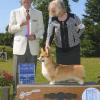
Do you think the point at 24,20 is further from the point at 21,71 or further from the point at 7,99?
the point at 7,99

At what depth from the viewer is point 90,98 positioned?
6.54m

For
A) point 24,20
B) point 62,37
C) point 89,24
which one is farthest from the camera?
point 89,24

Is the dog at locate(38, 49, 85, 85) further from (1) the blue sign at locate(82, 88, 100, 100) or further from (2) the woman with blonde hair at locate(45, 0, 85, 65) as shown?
(2) the woman with blonde hair at locate(45, 0, 85, 65)

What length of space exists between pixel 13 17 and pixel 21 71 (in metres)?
0.84

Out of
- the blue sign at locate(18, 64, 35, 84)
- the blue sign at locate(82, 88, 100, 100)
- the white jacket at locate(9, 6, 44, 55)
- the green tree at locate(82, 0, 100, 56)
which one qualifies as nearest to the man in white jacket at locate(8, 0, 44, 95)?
the white jacket at locate(9, 6, 44, 55)

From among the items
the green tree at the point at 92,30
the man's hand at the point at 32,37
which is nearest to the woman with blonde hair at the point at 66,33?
the man's hand at the point at 32,37

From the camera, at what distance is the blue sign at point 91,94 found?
646 cm

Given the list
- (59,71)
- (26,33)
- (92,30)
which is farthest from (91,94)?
(92,30)

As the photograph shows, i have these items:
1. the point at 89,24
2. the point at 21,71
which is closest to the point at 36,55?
the point at 21,71

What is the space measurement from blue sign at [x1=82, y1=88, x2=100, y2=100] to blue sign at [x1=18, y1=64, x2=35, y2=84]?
122cm

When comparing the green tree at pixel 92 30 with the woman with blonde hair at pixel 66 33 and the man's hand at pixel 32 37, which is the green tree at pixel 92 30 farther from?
the woman with blonde hair at pixel 66 33

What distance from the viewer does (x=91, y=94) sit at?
648cm

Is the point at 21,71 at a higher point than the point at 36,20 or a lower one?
lower

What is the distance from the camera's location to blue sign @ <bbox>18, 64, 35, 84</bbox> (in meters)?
7.32
